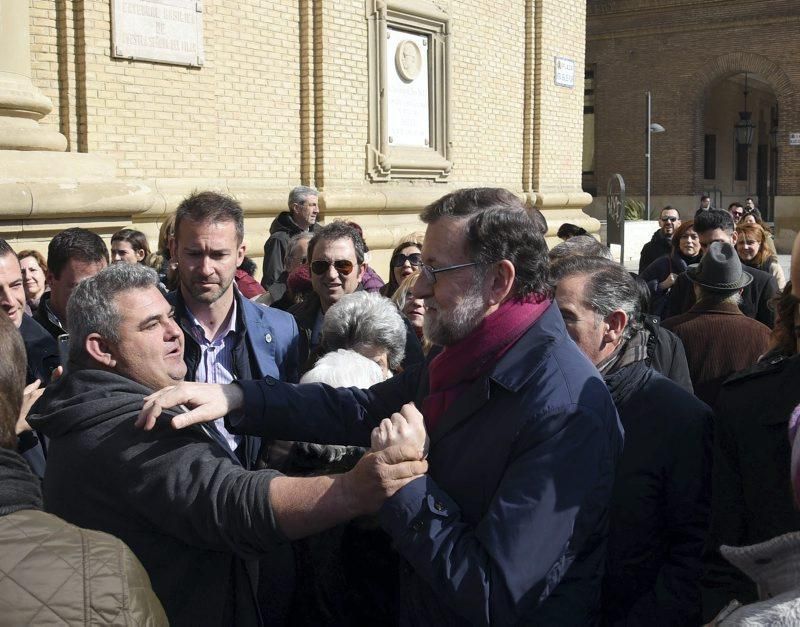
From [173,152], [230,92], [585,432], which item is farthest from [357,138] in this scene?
[585,432]

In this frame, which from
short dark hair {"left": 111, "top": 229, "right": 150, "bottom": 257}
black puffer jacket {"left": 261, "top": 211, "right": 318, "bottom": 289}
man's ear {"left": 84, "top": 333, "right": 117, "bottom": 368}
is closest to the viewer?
Answer: man's ear {"left": 84, "top": 333, "right": 117, "bottom": 368}

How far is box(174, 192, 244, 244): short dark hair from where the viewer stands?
12.9 ft

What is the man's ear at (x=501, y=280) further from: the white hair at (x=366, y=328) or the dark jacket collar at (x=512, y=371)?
the white hair at (x=366, y=328)

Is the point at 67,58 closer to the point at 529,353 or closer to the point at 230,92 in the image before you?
the point at 230,92

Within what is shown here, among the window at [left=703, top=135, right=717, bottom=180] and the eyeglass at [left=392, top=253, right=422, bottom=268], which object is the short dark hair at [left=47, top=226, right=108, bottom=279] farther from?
the window at [left=703, top=135, right=717, bottom=180]

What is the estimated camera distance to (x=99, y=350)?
8.19ft

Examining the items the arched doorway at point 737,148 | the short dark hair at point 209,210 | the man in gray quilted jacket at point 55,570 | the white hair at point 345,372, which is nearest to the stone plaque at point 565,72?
the short dark hair at point 209,210

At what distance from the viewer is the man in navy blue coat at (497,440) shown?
195cm

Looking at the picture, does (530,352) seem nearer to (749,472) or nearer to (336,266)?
(749,472)

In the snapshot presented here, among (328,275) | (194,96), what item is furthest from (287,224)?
(328,275)

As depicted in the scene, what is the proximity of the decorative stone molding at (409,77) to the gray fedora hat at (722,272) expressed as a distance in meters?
7.88

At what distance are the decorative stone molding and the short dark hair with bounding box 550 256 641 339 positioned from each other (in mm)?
9319

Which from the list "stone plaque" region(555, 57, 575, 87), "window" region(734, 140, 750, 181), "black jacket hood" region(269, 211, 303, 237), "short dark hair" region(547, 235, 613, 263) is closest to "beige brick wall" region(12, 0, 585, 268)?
"stone plaque" region(555, 57, 575, 87)

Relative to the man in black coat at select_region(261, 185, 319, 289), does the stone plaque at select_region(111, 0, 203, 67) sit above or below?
above
